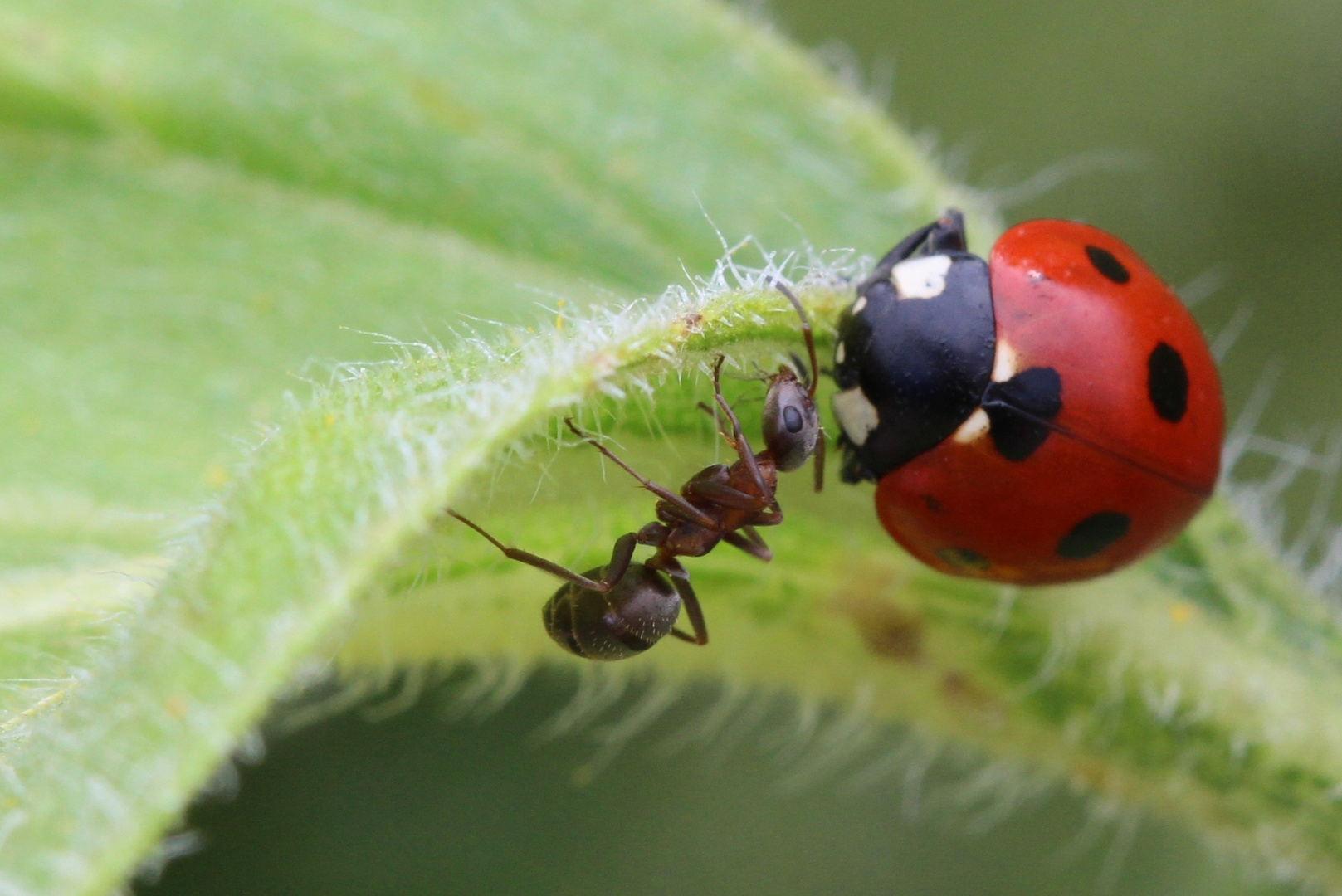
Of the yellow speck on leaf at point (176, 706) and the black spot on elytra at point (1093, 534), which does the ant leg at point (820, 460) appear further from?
the yellow speck on leaf at point (176, 706)

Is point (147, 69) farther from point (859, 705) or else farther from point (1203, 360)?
point (1203, 360)

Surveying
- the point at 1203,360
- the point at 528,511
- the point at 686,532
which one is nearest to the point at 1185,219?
the point at 1203,360

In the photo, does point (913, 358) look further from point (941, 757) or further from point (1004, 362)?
point (941, 757)

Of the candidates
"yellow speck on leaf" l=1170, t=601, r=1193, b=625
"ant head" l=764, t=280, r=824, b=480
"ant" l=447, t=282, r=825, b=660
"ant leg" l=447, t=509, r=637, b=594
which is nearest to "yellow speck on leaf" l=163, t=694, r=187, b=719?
"ant leg" l=447, t=509, r=637, b=594

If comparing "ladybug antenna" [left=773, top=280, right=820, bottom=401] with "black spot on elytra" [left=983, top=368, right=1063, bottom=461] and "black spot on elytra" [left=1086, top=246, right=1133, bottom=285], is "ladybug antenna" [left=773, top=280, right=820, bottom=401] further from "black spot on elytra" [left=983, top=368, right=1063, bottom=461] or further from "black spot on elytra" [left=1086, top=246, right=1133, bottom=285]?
"black spot on elytra" [left=1086, top=246, right=1133, bottom=285]

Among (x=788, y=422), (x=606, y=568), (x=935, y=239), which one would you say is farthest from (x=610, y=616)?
(x=935, y=239)
